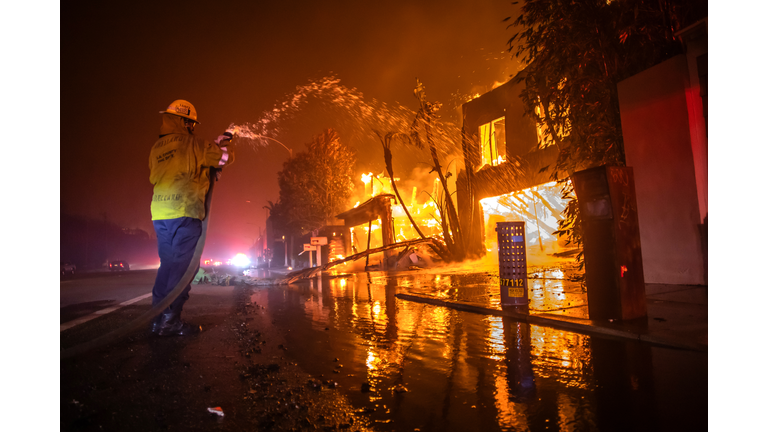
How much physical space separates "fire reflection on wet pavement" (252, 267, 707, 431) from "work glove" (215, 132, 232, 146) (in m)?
2.32

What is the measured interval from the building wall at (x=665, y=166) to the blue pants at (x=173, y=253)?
25.0 ft

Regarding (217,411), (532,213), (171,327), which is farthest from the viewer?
(532,213)

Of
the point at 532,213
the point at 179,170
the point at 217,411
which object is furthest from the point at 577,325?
the point at 532,213

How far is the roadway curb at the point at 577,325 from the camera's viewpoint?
13.3 feet

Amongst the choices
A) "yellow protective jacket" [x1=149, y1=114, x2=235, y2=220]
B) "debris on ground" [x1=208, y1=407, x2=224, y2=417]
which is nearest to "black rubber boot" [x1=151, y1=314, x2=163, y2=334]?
"yellow protective jacket" [x1=149, y1=114, x2=235, y2=220]

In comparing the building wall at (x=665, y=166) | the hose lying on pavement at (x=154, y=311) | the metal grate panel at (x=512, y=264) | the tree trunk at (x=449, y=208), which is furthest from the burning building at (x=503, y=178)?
the hose lying on pavement at (x=154, y=311)

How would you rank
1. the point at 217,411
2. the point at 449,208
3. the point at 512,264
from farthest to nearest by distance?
the point at 449,208
the point at 512,264
the point at 217,411

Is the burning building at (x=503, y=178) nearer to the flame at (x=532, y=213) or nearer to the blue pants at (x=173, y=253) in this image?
the flame at (x=532, y=213)

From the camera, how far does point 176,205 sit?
4.52 meters

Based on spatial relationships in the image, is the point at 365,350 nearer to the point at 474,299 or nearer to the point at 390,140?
the point at 474,299

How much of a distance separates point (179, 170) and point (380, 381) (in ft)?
10.4

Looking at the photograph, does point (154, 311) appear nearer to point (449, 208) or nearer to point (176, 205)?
point (176, 205)

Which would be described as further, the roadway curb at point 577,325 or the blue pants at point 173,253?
the blue pants at point 173,253

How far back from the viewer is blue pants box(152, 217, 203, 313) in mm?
4504
